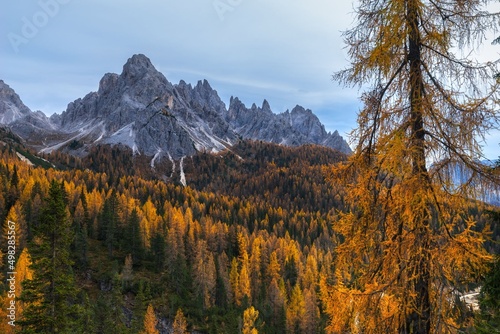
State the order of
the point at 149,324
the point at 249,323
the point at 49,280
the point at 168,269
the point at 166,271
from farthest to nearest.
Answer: the point at 166,271 → the point at 168,269 → the point at 249,323 → the point at 149,324 → the point at 49,280

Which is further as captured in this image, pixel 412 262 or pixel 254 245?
pixel 254 245

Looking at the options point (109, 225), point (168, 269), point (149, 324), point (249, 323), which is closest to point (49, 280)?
point (149, 324)

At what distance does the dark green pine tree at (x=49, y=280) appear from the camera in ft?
56.9

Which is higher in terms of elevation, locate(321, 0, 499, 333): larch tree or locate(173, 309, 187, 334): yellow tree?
locate(321, 0, 499, 333): larch tree

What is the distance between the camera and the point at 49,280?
58.9 feet

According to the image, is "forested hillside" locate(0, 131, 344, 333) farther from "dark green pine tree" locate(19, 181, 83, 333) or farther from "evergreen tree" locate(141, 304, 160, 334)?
"dark green pine tree" locate(19, 181, 83, 333)

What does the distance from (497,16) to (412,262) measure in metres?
5.41

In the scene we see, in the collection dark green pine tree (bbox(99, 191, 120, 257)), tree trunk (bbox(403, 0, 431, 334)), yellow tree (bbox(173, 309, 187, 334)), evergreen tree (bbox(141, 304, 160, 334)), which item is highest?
tree trunk (bbox(403, 0, 431, 334))

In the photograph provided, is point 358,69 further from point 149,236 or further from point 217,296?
point 149,236

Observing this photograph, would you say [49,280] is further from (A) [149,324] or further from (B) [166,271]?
(B) [166,271]

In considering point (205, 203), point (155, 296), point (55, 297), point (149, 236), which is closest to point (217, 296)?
point (155, 296)

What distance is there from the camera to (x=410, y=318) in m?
6.70

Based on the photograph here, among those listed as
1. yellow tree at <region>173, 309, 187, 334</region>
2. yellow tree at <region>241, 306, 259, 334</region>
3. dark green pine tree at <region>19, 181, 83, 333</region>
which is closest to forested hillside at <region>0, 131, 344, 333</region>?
yellow tree at <region>241, 306, 259, 334</region>

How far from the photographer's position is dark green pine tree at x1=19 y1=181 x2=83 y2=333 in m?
17.3
